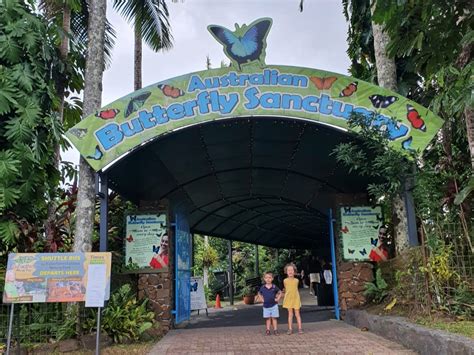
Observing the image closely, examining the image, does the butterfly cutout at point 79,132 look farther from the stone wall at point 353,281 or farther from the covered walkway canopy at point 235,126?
the stone wall at point 353,281

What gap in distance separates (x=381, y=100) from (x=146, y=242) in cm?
542

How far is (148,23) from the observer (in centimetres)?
1324

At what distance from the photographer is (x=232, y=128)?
29.7 feet

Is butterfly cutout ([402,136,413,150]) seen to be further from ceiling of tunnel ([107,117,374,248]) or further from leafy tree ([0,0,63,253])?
leafy tree ([0,0,63,253])

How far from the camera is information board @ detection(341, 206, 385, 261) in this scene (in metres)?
10.1

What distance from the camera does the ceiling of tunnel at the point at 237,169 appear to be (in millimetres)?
9062

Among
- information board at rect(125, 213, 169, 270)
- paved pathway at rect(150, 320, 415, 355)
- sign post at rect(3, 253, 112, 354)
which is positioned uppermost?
information board at rect(125, 213, 169, 270)

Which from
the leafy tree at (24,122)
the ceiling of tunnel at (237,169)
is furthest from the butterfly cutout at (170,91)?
the leafy tree at (24,122)

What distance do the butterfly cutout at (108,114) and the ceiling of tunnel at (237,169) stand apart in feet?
2.51

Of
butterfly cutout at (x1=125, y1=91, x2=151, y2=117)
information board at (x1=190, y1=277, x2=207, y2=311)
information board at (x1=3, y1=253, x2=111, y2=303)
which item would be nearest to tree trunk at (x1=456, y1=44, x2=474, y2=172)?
butterfly cutout at (x1=125, y1=91, x2=151, y2=117)

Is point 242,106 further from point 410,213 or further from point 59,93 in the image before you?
point 59,93

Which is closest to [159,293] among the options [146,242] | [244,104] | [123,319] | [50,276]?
[146,242]

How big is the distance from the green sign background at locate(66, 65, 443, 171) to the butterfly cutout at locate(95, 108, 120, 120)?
18mm

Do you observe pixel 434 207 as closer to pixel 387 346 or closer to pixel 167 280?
pixel 387 346
